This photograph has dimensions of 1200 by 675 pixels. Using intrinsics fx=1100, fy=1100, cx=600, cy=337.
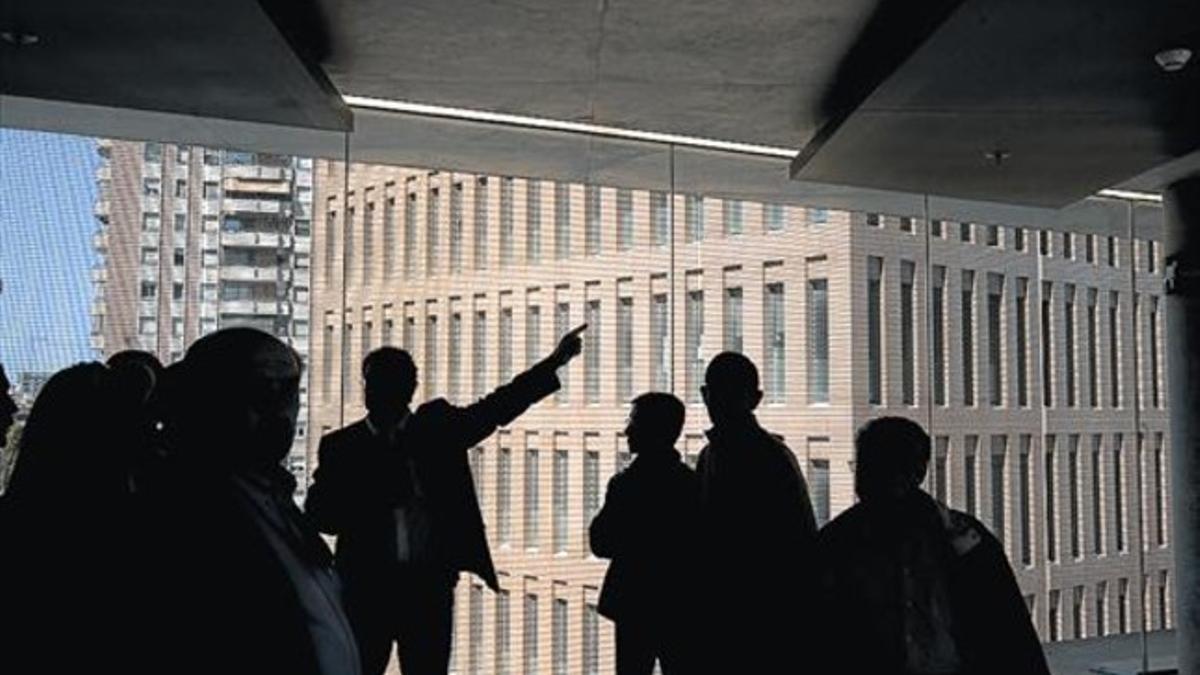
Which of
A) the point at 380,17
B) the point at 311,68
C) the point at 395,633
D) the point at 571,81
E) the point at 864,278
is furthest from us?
the point at 864,278

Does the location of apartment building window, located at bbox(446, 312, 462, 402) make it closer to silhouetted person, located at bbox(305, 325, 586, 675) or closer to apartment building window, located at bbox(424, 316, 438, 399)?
apartment building window, located at bbox(424, 316, 438, 399)

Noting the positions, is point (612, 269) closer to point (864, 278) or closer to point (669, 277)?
point (669, 277)

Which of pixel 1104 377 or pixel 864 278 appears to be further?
pixel 1104 377

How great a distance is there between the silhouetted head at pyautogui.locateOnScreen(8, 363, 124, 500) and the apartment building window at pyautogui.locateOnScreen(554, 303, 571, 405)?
412 cm

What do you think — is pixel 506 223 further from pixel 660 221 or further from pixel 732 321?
pixel 732 321

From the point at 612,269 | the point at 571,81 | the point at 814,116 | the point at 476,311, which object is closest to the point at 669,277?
the point at 612,269

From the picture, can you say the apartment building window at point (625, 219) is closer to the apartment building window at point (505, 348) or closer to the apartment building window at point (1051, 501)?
the apartment building window at point (505, 348)

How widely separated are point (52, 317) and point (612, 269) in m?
2.91

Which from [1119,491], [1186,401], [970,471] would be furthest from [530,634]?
[1119,491]

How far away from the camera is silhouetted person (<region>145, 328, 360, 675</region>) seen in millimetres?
1298

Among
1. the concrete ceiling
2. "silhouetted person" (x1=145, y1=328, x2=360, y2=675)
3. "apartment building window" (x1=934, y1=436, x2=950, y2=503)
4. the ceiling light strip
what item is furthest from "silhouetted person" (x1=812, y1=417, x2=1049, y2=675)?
"apartment building window" (x1=934, y1=436, x2=950, y2=503)

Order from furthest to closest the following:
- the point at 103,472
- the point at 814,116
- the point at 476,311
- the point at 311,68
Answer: the point at 476,311 → the point at 814,116 → the point at 311,68 → the point at 103,472

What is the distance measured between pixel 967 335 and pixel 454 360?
349cm

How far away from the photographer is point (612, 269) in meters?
6.34
